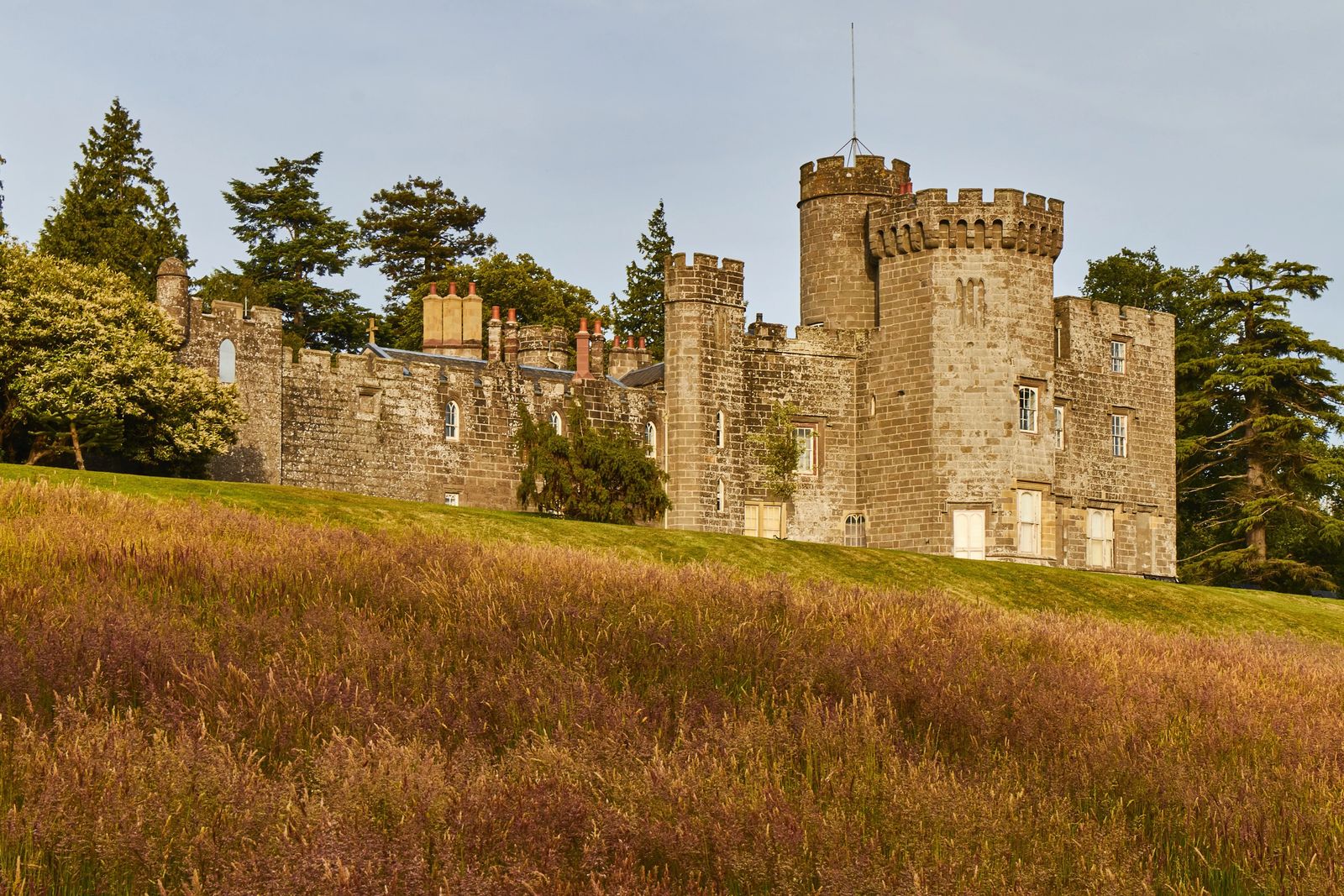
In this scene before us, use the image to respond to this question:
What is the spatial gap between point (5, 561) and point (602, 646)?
16.5ft

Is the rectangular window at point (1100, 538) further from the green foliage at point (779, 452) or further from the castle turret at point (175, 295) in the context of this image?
the castle turret at point (175, 295)

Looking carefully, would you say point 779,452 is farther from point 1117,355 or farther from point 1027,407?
point 1117,355

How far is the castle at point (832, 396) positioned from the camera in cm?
4234

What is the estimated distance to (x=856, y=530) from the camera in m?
46.6

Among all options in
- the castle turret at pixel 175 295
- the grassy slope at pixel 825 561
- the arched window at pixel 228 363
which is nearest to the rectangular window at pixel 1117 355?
the grassy slope at pixel 825 561

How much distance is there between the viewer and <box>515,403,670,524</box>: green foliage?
4016cm

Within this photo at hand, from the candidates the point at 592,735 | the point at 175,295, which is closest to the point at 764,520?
the point at 175,295

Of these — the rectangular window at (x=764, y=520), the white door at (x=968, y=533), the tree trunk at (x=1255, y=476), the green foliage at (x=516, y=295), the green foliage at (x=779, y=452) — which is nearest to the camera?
the white door at (x=968, y=533)

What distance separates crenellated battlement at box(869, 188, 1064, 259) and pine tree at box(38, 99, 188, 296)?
24.8m

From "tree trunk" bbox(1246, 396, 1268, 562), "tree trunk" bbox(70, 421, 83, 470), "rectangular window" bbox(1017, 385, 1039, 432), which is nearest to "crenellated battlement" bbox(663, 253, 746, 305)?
"rectangular window" bbox(1017, 385, 1039, 432)

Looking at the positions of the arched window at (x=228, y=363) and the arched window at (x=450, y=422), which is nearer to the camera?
the arched window at (x=228, y=363)

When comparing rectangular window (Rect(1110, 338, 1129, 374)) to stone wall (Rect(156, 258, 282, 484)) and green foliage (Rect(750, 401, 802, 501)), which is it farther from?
stone wall (Rect(156, 258, 282, 484))

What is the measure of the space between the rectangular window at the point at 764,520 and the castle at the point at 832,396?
2.3 inches

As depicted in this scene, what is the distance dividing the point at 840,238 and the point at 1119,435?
11283 millimetres
